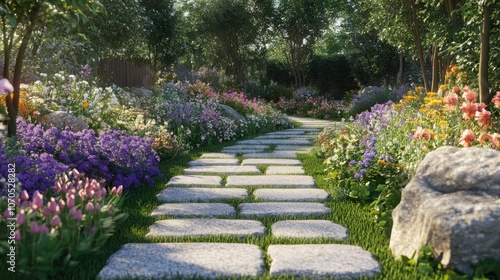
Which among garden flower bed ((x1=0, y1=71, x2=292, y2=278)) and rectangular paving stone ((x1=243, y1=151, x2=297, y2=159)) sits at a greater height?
garden flower bed ((x1=0, y1=71, x2=292, y2=278))

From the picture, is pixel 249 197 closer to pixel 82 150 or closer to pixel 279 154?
pixel 82 150

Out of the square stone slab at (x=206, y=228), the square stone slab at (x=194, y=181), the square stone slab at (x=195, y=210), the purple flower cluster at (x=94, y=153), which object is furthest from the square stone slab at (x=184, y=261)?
the square stone slab at (x=194, y=181)

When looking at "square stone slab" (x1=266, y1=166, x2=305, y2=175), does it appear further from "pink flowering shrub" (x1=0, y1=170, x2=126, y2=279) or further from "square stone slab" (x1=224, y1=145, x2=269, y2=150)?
"pink flowering shrub" (x1=0, y1=170, x2=126, y2=279)

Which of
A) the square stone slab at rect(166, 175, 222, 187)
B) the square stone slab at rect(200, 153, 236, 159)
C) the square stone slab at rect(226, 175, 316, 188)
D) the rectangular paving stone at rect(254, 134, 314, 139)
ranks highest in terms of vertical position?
the rectangular paving stone at rect(254, 134, 314, 139)

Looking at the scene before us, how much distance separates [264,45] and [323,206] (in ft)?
74.6

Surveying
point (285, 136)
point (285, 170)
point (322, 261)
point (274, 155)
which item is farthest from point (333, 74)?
point (322, 261)

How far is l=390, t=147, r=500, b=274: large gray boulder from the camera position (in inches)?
103

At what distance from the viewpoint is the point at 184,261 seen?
2934 mm

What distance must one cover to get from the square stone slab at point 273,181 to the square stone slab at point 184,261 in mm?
2058

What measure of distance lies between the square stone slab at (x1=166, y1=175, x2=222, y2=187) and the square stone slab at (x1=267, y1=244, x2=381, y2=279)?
84.3 inches

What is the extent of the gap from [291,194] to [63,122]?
335 cm

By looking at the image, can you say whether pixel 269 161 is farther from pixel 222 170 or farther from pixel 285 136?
pixel 285 136

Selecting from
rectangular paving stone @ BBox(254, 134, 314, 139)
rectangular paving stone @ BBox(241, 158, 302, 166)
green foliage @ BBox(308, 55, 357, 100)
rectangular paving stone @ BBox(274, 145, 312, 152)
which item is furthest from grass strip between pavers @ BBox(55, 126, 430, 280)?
green foliage @ BBox(308, 55, 357, 100)

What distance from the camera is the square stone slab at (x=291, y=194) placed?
15.4 feet
